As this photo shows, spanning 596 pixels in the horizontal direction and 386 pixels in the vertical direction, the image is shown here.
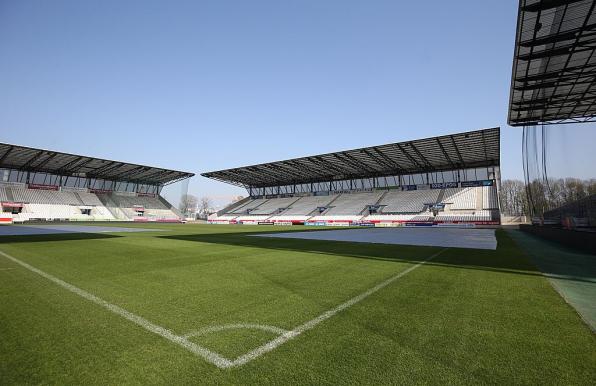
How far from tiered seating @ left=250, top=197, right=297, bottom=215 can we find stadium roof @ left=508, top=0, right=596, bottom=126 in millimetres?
48486

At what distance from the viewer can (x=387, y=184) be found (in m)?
55.6

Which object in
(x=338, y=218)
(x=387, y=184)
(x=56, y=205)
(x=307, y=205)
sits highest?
(x=387, y=184)

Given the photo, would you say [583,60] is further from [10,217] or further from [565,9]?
[10,217]

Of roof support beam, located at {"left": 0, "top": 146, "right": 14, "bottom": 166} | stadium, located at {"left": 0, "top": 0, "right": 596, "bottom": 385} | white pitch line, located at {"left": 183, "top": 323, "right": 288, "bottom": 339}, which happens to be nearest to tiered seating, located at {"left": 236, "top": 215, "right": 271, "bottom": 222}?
roof support beam, located at {"left": 0, "top": 146, "right": 14, "bottom": 166}

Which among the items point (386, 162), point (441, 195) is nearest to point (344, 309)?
point (386, 162)

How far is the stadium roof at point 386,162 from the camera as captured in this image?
3685 cm

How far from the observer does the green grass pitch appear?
8.23ft

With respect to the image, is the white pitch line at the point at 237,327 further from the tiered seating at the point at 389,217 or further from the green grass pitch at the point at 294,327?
the tiered seating at the point at 389,217

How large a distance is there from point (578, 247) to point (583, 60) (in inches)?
368

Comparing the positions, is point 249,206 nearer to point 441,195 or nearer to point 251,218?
point 251,218

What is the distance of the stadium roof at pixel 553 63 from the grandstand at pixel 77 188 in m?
59.6

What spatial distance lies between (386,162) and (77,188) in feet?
207

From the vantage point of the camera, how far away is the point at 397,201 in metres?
50.8

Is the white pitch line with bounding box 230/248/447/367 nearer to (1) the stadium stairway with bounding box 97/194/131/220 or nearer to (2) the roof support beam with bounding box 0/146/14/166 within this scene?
(2) the roof support beam with bounding box 0/146/14/166
